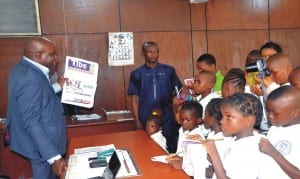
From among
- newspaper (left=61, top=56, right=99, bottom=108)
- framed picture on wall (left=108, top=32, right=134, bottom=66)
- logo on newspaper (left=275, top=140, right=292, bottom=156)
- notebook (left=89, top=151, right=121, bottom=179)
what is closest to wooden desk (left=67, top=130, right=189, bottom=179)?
notebook (left=89, top=151, right=121, bottom=179)

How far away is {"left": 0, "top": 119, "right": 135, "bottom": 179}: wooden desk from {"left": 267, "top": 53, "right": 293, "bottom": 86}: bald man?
6.16ft

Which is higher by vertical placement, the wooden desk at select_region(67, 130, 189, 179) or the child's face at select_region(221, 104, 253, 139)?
the child's face at select_region(221, 104, 253, 139)

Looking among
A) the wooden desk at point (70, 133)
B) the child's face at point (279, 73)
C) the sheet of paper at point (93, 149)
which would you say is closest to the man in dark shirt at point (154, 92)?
the wooden desk at point (70, 133)

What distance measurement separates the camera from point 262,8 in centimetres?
443

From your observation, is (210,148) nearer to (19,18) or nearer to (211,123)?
(211,123)

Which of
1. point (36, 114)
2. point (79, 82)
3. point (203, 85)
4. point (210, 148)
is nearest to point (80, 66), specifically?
point (79, 82)

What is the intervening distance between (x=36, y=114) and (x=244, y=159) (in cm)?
133

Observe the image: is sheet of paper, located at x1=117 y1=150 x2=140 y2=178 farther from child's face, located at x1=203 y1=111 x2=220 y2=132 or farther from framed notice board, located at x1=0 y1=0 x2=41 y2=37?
framed notice board, located at x1=0 y1=0 x2=41 y2=37

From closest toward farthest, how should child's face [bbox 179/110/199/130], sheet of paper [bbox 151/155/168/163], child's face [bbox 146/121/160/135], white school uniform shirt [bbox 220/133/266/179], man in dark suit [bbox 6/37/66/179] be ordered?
1. white school uniform shirt [bbox 220/133/266/179]
2. sheet of paper [bbox 151/155/168/163]
3. man in dark suit [bbox 6/37/66/179]
4. child's face [bbox 179/110/199/130]
5. child's face [bbox 146/121/160/135]

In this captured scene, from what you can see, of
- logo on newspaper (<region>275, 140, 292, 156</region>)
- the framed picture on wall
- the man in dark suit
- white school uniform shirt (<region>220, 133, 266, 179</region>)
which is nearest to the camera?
white school uniform shirt (<region>220, 133, 266, 179</region>)

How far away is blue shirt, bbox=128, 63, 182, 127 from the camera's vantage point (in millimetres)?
3352

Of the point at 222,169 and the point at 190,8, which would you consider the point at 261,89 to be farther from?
the point at 190,8

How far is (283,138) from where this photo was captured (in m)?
1.41

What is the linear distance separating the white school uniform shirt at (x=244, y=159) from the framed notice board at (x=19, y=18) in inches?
120
